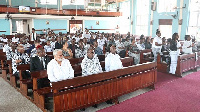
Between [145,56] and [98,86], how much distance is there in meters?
4.28

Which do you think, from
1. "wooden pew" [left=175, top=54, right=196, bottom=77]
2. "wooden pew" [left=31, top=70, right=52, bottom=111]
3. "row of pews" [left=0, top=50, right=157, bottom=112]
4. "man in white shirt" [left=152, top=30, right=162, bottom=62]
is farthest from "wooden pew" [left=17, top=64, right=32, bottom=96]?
"wooden pew" [left=175, top=54, right=196, bottom=77]

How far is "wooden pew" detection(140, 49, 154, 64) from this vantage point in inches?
297

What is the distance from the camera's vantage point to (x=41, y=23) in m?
16.9

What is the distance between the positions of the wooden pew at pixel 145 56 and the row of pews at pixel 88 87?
2075 mm

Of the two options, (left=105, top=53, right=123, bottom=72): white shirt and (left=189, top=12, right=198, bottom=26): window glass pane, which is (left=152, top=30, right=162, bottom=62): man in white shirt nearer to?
(left=105, top=53, right=123, bottom=72): white shirt

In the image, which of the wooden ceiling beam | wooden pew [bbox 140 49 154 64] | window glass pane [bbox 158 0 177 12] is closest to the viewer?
wooden pew [bbox 140 49 154 64]

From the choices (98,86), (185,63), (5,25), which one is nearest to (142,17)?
(185,63)

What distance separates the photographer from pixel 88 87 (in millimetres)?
4000

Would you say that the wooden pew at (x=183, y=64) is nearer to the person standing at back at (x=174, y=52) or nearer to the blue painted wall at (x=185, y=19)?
the person standing at back at (x=174, y=52)

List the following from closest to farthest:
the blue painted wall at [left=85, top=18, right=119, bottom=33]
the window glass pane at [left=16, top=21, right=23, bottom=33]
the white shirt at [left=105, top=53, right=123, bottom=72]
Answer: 1. the white shirt at [left=105, top=53, right=123, bottom=72]
2. the window glass pane at [left=16, top=21, right=23, bottom=33]
3. the blue painted wall at [left=85, top=18, right=119, bottom=33]

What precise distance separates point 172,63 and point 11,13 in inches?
500

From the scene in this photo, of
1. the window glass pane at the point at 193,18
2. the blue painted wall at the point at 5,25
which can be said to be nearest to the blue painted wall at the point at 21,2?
the blue painted wall at the point at 5,25

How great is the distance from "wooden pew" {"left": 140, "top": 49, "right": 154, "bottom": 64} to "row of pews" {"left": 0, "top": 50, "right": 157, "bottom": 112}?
2.08 m

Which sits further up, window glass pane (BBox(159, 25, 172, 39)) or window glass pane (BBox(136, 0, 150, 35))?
window glass pane (BBox(136, 0, 150, 35))
